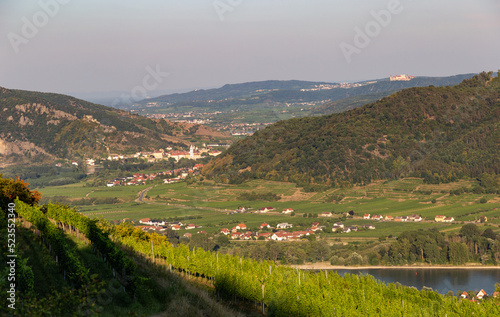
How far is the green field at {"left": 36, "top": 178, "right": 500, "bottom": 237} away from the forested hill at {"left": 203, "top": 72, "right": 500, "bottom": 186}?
489 cm

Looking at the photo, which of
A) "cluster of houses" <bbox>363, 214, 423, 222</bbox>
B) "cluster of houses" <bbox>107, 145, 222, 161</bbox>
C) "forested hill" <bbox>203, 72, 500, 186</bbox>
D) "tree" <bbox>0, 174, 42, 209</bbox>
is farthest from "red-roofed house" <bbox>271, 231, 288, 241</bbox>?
"cluster of houses" <bbox>107, 145, 222, 161</bbox>

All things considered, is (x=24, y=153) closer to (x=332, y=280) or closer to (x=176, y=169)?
(x=176, y=169)

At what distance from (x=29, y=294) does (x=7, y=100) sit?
18740cm

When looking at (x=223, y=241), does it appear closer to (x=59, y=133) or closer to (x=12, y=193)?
(x=12, y=193)

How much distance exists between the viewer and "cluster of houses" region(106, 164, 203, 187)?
116812mm

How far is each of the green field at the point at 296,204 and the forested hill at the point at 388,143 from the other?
489 centimetres

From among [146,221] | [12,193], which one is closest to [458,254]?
[146,221]

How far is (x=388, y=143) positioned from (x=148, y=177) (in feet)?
194

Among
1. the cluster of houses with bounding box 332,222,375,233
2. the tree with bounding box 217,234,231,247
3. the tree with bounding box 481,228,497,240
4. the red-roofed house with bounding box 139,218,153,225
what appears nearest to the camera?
the tree with bounding box 481,228,497,240

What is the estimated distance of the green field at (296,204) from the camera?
7131 centimetres

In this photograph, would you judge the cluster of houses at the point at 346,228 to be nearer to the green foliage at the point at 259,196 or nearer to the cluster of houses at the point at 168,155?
the green foliage at the point at 259,196

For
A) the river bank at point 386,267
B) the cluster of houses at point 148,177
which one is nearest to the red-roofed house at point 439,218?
the river bank at point 386,267

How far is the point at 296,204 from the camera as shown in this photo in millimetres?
86312

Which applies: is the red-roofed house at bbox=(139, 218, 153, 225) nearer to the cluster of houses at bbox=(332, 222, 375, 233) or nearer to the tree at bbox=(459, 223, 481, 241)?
the cluster of houses at bbox=(332, 222, 375, 233)
